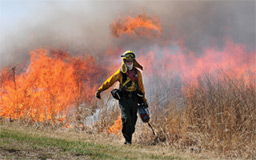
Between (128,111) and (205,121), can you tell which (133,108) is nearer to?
(128,111)

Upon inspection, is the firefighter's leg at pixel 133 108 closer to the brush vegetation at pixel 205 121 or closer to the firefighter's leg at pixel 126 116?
the firefighter's leg at pixel 126 116

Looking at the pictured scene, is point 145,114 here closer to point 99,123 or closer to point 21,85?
point 99,123

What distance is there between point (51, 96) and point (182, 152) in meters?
5.94

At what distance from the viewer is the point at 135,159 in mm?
6125

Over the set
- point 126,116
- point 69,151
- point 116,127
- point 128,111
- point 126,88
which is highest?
point 126,88

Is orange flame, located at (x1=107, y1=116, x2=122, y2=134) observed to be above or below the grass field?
above

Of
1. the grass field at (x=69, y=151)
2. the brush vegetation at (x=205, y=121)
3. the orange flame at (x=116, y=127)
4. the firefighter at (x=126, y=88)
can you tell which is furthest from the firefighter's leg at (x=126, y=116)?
the orange flame at (x=116, y=127)

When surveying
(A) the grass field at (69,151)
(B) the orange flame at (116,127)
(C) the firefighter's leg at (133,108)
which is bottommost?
(A) the grass field at (69,151)

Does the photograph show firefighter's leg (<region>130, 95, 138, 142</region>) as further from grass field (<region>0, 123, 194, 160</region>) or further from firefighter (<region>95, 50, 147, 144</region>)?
grass field (<region>0, 123, 194, 160</region>)

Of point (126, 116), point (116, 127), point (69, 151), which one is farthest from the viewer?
point (116, 127)

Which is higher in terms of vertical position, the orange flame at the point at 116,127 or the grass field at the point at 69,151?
the orange flame at the point at 116,127

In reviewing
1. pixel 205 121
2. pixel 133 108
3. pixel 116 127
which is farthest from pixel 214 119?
pixel 116 127

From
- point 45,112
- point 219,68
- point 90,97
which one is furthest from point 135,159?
point 45,112

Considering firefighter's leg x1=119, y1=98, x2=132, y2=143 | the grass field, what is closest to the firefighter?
firefighter's leg x1=119, y1=98, x2=132, y2=143
